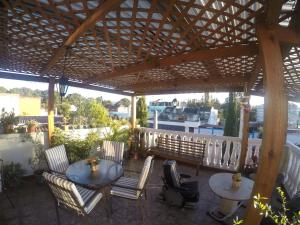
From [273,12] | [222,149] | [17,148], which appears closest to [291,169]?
[222,149]

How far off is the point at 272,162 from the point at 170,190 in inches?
75.8

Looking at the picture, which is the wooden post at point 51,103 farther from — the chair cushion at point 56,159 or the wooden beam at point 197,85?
the wooden beam at point 197,85

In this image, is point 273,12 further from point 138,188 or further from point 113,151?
point 113,151

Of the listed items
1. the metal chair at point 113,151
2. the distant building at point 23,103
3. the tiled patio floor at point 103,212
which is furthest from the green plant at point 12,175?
the distant building at point 23,103

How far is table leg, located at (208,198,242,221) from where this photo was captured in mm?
2961

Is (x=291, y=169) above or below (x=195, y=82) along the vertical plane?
below

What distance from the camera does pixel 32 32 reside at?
2318 millimetres

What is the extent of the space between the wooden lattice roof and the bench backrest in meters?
2.10

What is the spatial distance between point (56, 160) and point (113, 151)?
121cm

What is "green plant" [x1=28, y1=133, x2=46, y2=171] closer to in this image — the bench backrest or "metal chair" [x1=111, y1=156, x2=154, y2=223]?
"metal chair" [x1=111, y1=156, x2=154, y2=223]

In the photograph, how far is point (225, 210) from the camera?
9.97 ft

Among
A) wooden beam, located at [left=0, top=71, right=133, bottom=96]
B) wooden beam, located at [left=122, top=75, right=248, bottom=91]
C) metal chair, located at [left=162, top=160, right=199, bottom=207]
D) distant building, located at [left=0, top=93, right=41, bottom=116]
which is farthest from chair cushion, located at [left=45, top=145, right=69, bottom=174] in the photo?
distant building, located at [left=0, top=93, right=41, bottom=116]

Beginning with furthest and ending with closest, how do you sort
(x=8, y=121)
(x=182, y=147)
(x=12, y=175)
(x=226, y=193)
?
(x=182, y=147) < (x=8, y=121) < (x=12, y=175) < (x=226, y=193)

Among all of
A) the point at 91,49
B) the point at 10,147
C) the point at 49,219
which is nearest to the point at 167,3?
the point at 91,49
